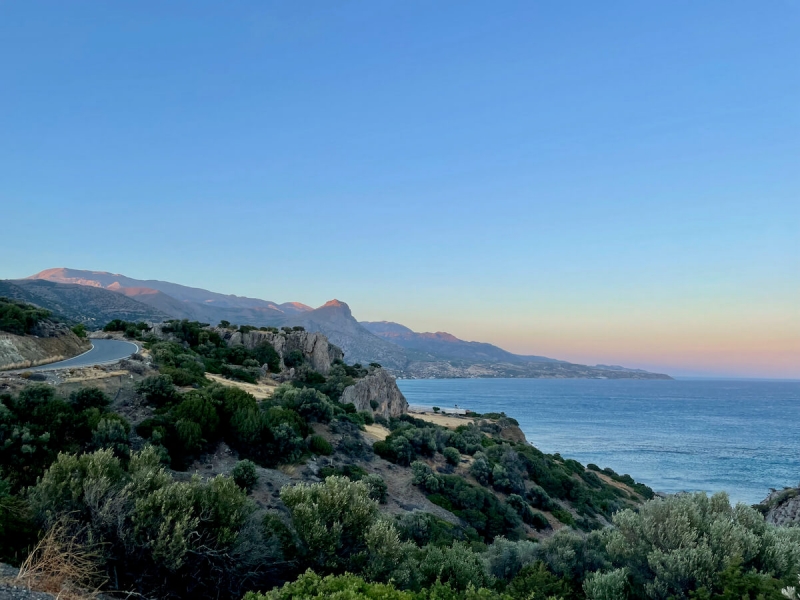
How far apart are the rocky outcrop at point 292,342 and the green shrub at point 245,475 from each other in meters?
26.6

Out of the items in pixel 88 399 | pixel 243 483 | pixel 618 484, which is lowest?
pixel 618 484

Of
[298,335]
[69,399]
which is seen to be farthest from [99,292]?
[69,399]

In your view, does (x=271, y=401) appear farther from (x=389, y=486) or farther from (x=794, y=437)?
(x=794, y=437)

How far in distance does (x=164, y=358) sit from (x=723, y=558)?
2746 cm

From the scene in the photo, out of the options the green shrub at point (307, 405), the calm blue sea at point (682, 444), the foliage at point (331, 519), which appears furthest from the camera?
the calm blue sea at point (682, 444)

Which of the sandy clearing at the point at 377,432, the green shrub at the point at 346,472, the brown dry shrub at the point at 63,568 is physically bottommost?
the sandy clearing at the point at 377,432

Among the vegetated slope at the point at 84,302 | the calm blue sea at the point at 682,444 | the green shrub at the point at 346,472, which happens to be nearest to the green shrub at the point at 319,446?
the green shrub at the point at 346,472

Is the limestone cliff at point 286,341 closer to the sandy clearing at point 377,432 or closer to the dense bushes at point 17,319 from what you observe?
the sandy clearing at point 377,432

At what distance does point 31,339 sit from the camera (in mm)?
24047

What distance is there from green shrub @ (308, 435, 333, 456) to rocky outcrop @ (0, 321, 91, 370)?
13.3 meters

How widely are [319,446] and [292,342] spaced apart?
25008 millimetres

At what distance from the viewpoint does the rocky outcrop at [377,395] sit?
3950 centimetres

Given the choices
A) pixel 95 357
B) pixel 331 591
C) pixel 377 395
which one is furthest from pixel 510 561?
pixel 377 395

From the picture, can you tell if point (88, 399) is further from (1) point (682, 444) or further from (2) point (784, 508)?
(1) point (682, 444)
